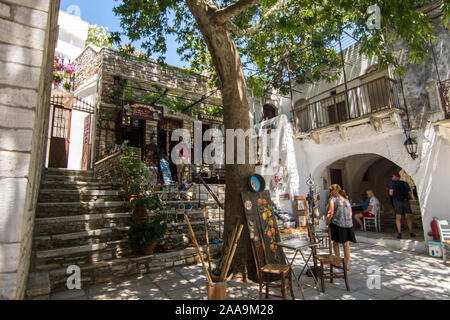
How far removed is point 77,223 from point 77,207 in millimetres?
497

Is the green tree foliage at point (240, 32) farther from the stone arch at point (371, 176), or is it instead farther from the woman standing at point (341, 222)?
the stone arch at point (371, 176)

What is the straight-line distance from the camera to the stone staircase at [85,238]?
424 cm

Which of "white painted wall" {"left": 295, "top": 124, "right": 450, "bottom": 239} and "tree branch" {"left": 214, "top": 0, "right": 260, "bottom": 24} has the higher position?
"tree branch" {"left": 214, "top": 0, "right": 260, "bottom": 24}

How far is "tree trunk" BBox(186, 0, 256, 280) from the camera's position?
14.9ft

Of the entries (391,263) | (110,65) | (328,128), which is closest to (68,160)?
(110,65)

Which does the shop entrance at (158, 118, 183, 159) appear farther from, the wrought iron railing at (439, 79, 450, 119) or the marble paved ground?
the wrought iron railing at (439, 79, 450, 119)

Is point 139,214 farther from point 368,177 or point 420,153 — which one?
point 368,177

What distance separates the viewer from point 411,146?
6973 mm

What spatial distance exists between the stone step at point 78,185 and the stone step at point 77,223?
155 cm

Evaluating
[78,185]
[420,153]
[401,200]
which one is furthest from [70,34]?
[401,200]

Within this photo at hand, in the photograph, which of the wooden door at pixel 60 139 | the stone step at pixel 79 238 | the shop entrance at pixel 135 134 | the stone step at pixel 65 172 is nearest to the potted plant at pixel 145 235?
the stone step at pixel 79 238

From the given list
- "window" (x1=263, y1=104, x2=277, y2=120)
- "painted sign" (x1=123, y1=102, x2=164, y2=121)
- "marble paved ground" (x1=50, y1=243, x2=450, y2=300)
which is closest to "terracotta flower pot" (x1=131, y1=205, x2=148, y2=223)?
"marble paved ground" (x1=50, y1=243, x2=450, y2=300)

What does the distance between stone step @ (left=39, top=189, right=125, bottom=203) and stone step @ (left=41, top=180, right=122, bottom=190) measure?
1.66 feet
